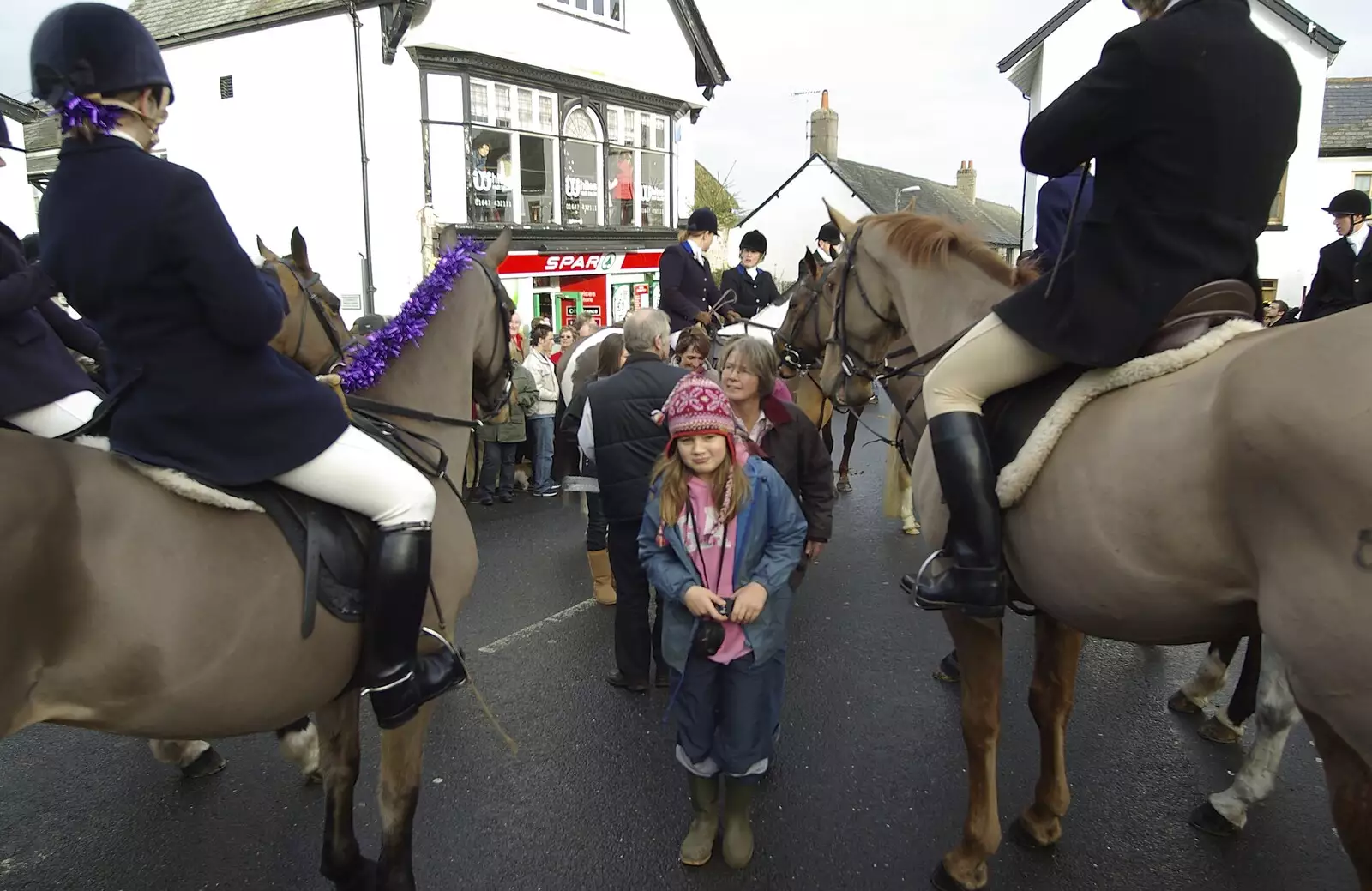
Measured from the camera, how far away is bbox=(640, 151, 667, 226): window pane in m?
20.5

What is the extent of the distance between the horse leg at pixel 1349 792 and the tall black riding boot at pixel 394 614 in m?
2.27

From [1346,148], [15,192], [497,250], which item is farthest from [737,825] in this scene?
[1346,148]

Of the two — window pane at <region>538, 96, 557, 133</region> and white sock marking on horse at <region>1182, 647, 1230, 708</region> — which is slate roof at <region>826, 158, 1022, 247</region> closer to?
window pane at <region>538, 96, 557, 133</region>

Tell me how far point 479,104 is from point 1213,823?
54.1 ft

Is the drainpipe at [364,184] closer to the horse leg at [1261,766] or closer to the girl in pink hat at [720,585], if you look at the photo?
the girl in pink hat at [720,585]

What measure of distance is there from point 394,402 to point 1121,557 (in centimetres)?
236

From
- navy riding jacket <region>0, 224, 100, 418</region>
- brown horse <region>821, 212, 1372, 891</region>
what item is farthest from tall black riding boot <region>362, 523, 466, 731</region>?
brown horse <region>821, 212, 1372, 891</region>

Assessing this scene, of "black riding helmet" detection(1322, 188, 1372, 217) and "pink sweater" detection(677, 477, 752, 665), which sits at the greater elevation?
"black riding helmet" detection(1322, 188, 1372, 217)

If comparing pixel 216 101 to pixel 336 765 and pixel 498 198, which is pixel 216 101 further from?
pixel 336 765

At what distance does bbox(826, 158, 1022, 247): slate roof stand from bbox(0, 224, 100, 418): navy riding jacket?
2898 centimetres

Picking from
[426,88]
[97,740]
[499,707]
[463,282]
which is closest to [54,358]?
[463,282]

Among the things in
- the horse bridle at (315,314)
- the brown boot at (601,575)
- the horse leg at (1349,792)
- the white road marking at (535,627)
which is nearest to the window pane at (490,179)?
the horse bridle at (315,314)

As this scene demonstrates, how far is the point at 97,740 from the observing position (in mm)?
3988

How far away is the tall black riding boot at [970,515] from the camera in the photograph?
8.05ft
